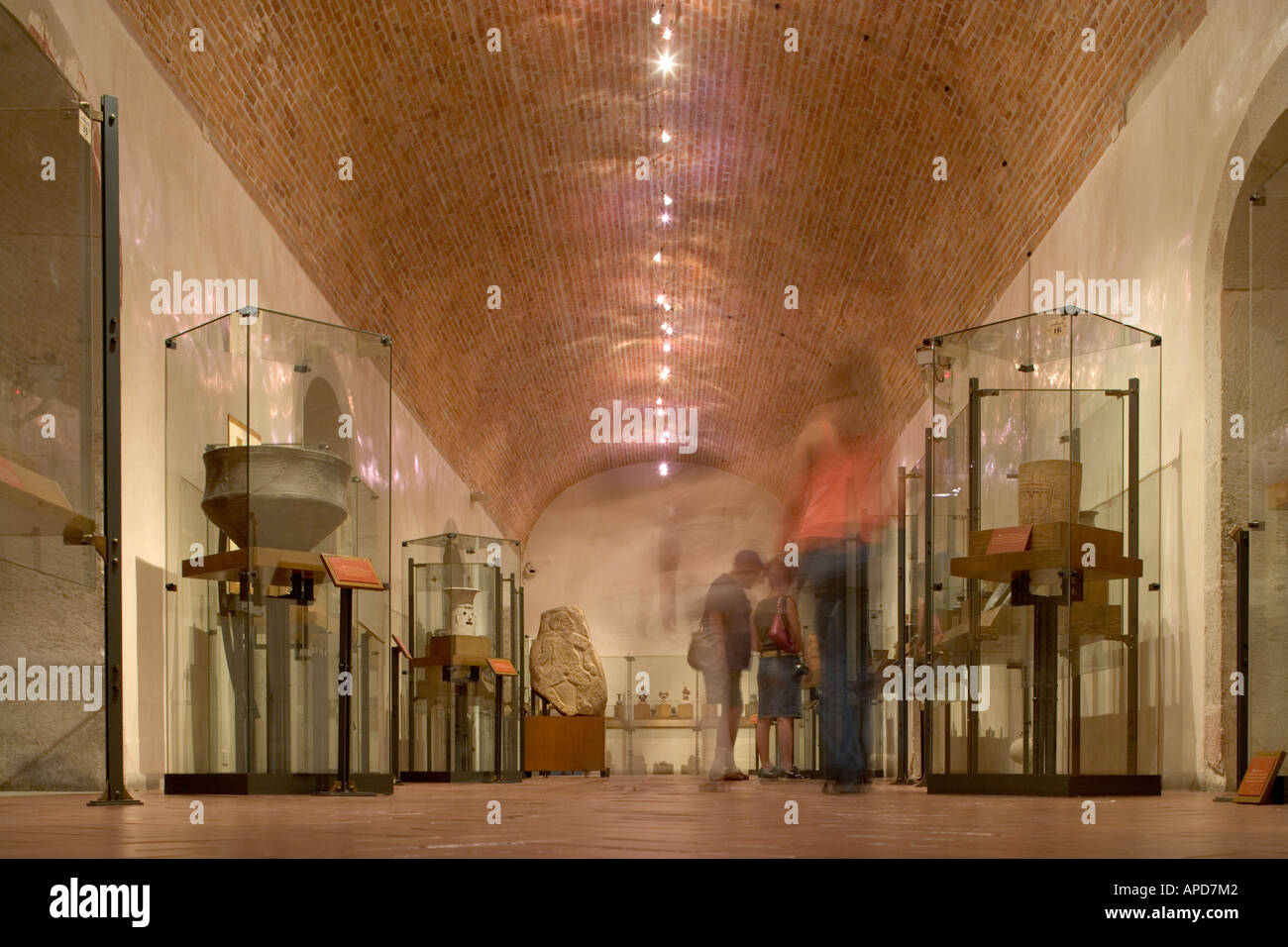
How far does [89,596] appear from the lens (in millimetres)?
7281

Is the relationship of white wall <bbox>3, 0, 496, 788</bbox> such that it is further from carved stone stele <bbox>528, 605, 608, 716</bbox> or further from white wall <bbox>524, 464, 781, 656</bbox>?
white wall <bbox>524, 464, 781, 656</bbox>

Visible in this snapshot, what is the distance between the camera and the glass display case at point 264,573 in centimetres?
723

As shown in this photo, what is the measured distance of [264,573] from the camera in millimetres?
7215

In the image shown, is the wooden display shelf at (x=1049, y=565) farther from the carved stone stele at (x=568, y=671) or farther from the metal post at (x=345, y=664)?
the carved stone stele at (x=568, y=671)

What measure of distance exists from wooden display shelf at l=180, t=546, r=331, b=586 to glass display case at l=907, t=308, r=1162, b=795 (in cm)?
351

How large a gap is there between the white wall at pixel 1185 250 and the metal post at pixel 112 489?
532cm

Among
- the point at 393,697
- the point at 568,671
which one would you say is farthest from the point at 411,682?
the point at 568,671

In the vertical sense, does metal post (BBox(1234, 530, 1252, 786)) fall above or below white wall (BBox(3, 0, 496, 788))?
below

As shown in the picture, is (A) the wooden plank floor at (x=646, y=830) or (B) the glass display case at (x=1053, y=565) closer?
(A) the wooden plank floor at (x=646, y=830)

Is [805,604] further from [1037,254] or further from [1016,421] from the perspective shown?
[1037,254]

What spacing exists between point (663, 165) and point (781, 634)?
852cm

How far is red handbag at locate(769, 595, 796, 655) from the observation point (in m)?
10.1

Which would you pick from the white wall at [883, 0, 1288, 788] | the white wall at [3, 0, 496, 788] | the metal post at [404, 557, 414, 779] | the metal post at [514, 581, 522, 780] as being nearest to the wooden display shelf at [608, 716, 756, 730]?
the metal post at [514, 581, 522, 780]

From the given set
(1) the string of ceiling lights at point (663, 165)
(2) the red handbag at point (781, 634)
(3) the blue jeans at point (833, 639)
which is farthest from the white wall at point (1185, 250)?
(1) the string of ceiling lights at point (663, 165)
